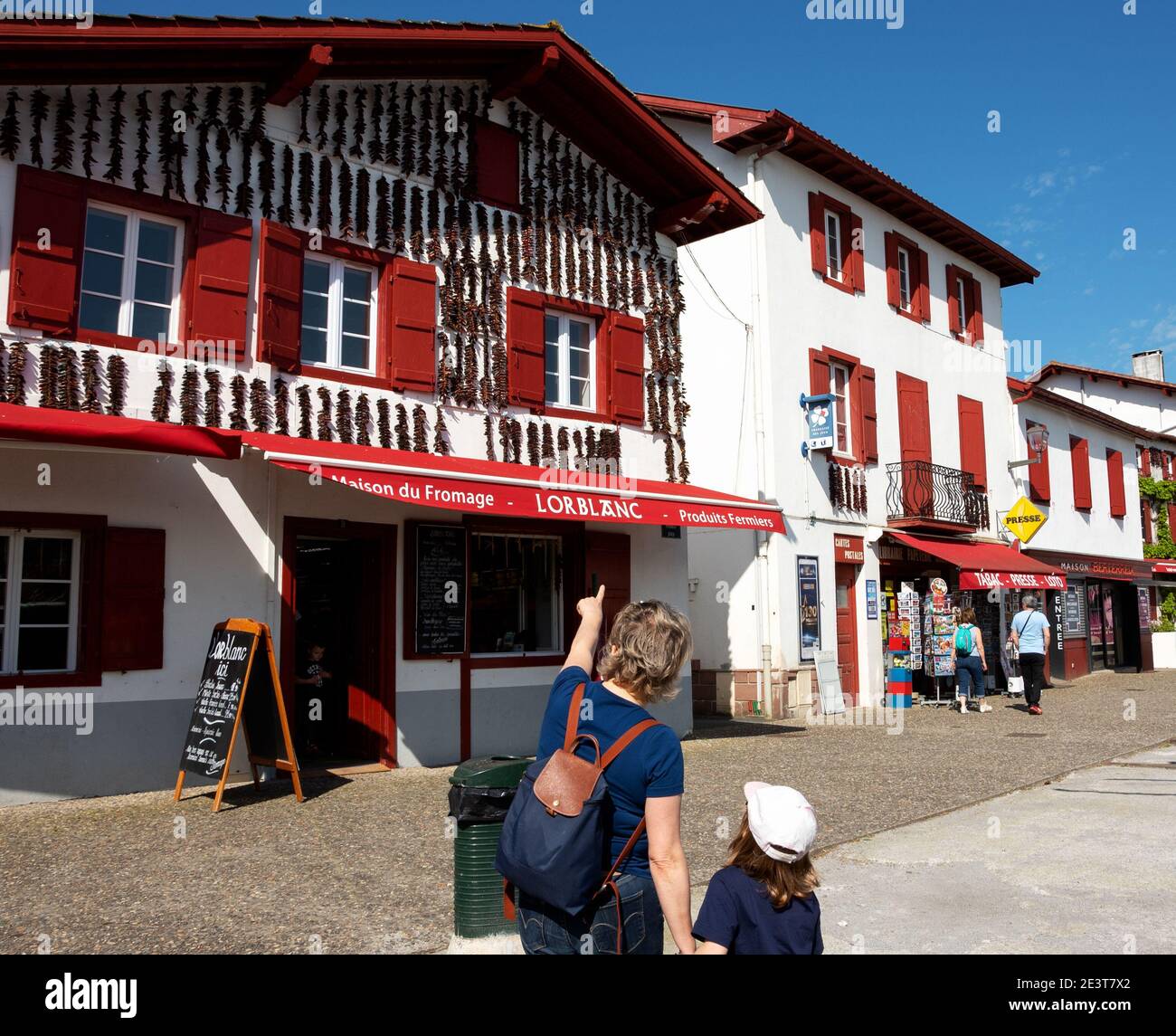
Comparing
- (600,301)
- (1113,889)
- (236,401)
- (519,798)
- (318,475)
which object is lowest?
(1113,889)

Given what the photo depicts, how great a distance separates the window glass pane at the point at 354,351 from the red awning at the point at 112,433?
2.48 m

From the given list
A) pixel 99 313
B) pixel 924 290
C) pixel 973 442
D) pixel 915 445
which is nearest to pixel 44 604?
pixel 99 313

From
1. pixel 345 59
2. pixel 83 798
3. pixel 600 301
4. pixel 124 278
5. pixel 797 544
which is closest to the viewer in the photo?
pixel 83 798

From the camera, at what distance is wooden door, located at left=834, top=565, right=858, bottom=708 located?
16.7m

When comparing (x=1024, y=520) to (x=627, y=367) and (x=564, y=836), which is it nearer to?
(x=627, y=367)

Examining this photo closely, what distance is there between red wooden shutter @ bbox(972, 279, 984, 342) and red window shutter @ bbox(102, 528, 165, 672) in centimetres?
1745

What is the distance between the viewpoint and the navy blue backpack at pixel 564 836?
2.70 metres

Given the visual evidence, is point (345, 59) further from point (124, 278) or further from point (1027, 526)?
point (1027, 526)

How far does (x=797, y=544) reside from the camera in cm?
1570

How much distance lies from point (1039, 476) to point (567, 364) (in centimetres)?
1451

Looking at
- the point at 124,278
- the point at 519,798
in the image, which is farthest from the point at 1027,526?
the point at 519,798
